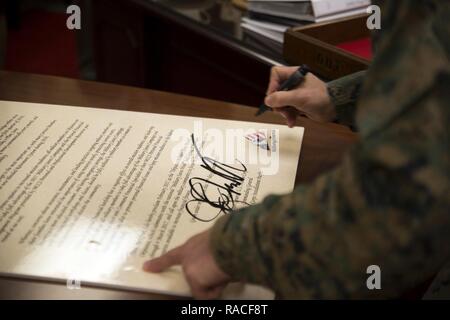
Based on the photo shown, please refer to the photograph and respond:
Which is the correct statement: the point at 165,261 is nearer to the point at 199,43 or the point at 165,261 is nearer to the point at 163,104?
the point at 163,104

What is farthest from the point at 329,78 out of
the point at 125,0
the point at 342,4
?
the point at 125,0

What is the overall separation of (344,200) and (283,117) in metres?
0.50

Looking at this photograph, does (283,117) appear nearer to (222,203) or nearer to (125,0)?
(222,203)

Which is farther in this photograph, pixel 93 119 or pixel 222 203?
pixel 93 119

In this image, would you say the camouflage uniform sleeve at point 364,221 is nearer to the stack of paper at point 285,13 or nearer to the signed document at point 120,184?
the signed document at point 120,184

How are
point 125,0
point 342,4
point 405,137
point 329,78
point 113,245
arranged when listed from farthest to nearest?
point 125,0, point 342,4, point 329,78, point 113,245, point 405,137

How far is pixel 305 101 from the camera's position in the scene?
2.46 feet

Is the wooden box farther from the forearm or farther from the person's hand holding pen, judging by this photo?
the forearm

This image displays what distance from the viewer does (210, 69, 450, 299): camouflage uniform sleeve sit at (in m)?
0.32

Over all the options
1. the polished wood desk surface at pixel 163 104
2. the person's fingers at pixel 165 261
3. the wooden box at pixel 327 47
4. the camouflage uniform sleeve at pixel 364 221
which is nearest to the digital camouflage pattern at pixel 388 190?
the camouflage uniform sleeve at pixel 364 221

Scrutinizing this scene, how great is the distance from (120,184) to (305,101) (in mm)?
317

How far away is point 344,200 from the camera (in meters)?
0.35
